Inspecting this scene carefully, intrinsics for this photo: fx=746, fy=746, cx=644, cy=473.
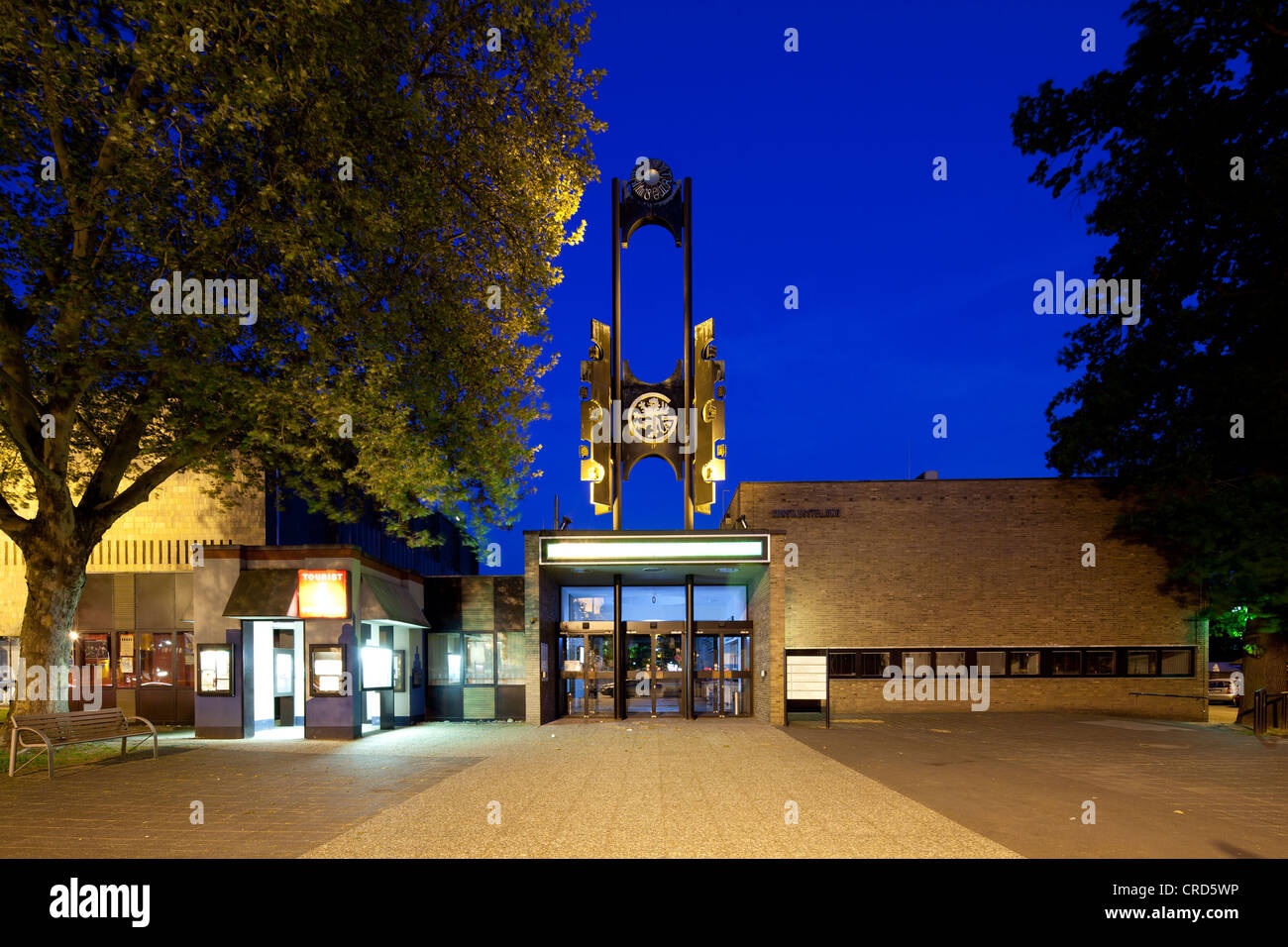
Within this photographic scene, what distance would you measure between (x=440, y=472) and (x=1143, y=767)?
13.8m

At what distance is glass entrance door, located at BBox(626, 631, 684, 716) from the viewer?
20.7m

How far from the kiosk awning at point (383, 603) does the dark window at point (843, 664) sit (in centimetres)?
1209

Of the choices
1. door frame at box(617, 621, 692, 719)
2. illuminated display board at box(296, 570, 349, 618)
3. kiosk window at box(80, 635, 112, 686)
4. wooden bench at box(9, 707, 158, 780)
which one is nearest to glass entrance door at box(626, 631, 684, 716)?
door frame at box(617, 621, 692, 719)

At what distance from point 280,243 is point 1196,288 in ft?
72.8

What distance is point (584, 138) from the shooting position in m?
16.9

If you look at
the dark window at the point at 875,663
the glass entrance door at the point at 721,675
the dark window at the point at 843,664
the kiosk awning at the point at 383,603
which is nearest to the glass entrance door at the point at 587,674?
the glass entrance door at the point at 721,675

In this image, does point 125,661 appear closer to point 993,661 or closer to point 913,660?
point 913,660

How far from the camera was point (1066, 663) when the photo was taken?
73.3ft

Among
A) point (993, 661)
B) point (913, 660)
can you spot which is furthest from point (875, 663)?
point (993, 661)

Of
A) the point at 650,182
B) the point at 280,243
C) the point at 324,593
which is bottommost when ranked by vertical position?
the point at 324,593

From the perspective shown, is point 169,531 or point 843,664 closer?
point 169,531

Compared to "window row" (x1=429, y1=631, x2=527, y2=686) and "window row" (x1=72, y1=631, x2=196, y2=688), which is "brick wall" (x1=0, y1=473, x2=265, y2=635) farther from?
"window row" (x1=429, y1=631, x2=527, y2=686)

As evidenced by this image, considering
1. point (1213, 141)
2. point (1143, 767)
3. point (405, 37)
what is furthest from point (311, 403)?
point (1213, 141)

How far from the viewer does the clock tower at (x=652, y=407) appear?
2138 cm
